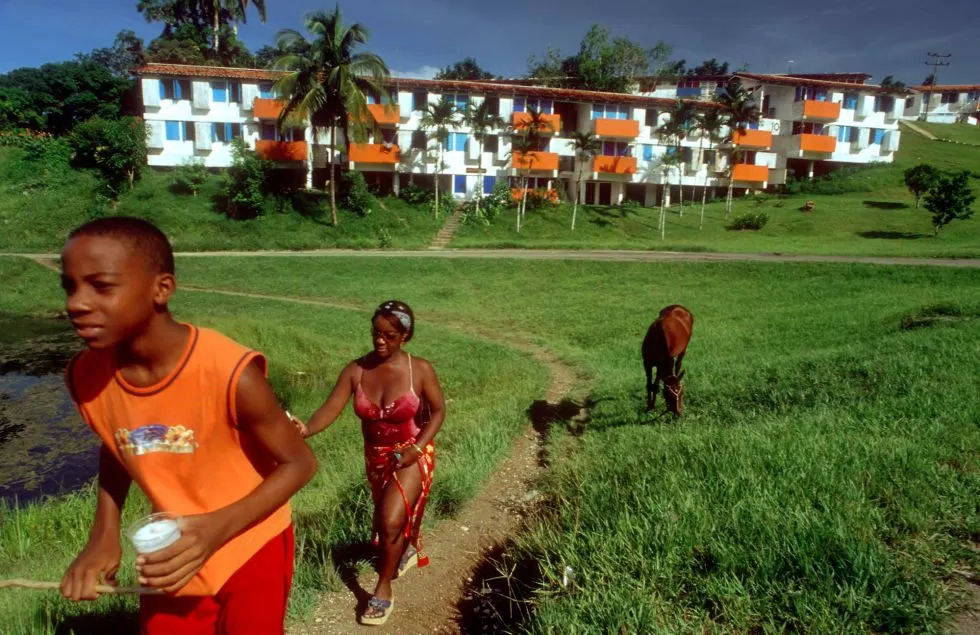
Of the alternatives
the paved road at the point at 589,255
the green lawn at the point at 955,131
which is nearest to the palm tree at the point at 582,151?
the paved road at the point at 589,255

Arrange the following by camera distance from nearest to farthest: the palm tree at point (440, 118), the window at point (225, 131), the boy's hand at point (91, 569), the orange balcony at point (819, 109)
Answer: the boy's hand at point (91, 569) → the palm tree at point (440, 118) → the window at point (225, 131) → the orange balcony at point (819, 109)

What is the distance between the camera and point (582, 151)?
4347 centimetres

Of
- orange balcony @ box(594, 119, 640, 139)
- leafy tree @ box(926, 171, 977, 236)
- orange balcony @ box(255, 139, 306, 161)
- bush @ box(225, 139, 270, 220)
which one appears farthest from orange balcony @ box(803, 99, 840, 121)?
bush @ box(225, 139, 270, 220)

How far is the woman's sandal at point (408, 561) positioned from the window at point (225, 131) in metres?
41.5

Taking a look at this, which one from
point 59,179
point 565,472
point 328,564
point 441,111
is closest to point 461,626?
point 328,564

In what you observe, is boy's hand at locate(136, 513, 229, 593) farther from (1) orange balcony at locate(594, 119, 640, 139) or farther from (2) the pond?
(1) orange balcony at locate(594, 119, 640, 139)

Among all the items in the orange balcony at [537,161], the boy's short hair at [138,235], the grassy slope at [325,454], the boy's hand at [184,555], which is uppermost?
the orange balcony at [537,161]

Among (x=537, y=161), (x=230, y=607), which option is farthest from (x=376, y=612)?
(x=537, y=161)

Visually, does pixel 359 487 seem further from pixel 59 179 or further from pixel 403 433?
pixel 59 179

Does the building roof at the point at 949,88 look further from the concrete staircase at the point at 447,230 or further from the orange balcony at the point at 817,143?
the concrete staircase at the point at 447,230

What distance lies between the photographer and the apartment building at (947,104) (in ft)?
281

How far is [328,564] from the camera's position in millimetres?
4340

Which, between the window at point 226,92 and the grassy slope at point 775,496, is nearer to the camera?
the grassy slope at point 775,496

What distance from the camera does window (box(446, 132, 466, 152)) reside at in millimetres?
42531
